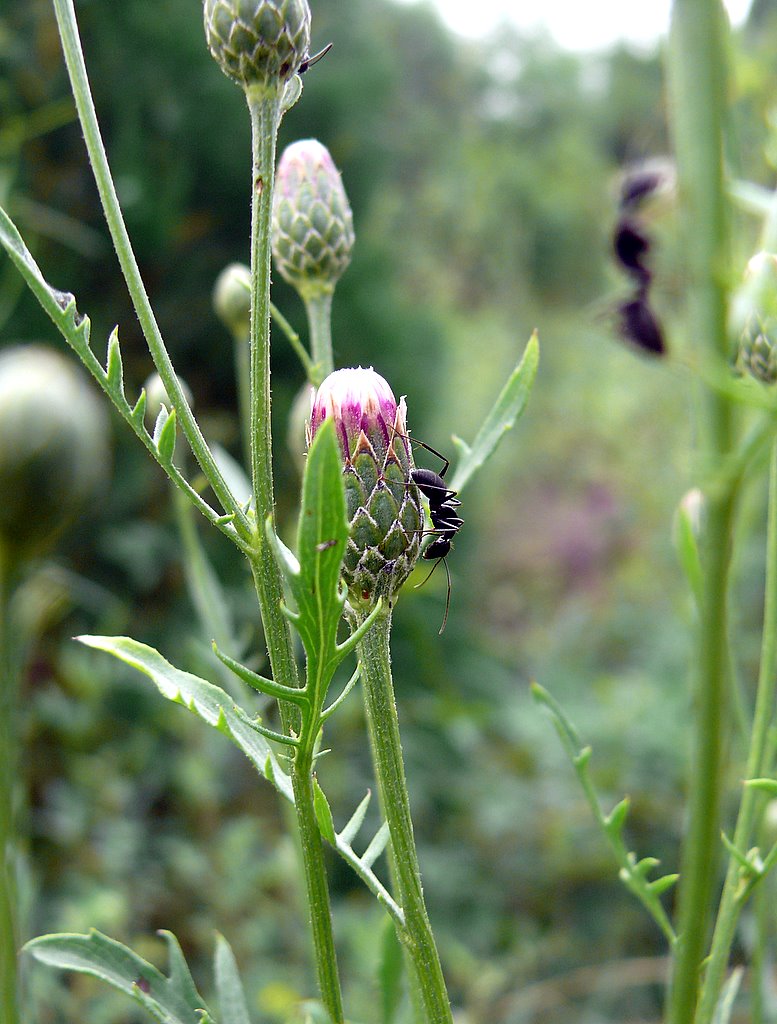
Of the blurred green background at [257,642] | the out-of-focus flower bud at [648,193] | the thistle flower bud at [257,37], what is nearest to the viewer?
the thistle flower bud at [257,37]

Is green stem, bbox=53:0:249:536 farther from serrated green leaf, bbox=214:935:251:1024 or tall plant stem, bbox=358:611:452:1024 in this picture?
serrated green leaf, bbox=214:935:251:1024

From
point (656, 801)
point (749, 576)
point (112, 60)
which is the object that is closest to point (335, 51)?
point (112, 60)

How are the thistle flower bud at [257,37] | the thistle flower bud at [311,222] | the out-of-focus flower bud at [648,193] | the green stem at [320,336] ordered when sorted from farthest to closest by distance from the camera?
the out-of-focus flower bud at [648,193]
the thistle flower bud at [311,222]
the green stem at [320,336]
the thistle flower bud at [257,37]

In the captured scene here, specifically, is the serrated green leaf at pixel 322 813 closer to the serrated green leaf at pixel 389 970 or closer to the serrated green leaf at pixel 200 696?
the serrated green leaf at pixel 200 696

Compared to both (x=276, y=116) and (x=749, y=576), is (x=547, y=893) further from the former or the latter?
(x=276, y=116)

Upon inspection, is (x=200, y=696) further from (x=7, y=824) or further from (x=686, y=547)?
(x=686, y=547)

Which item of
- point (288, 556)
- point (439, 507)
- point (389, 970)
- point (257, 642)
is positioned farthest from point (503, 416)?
point (257, 642)

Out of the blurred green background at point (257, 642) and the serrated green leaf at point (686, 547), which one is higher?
the serrated green leaf at point (686, 547)

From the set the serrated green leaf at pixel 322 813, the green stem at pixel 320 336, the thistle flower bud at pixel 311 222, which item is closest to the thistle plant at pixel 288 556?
the serrated green leaf at pixel 322 813
